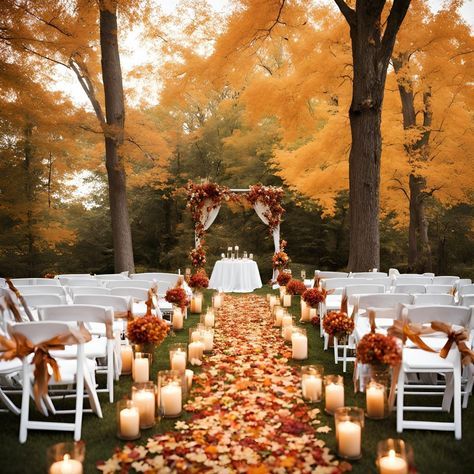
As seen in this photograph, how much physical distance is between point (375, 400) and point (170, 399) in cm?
170

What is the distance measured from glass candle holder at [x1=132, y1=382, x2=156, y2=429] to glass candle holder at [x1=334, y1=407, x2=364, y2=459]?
144 cm

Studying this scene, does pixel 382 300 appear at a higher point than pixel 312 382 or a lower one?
higher

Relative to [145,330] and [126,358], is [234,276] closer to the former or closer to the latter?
[126,358]

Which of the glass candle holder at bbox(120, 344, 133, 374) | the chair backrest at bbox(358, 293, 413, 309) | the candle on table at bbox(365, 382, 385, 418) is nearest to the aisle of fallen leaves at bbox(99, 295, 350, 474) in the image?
the candle on table at bbox(365, 382, 385, 418)

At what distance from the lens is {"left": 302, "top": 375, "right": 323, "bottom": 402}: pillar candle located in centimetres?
418

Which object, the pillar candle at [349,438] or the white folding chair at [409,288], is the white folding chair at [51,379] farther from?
the white folding chair at [409,288]

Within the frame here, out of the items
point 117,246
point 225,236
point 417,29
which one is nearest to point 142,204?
point 225,236

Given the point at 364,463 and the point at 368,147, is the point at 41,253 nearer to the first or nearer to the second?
the point at 368,147

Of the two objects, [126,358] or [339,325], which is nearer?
[339,325]

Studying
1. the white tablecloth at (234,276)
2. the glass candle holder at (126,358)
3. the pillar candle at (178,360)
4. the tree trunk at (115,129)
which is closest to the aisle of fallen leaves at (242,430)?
the pillar candle at (178,360)

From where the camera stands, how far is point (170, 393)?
383 cm

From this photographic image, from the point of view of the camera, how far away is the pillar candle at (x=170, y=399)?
3.84 meters

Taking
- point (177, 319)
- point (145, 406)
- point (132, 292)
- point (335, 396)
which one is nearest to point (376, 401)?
point (335, 396)

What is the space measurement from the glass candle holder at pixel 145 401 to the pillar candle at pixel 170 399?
0.63ft
